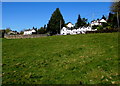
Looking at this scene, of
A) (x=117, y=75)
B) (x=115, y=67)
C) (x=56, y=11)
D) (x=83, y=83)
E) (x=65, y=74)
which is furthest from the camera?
(x=56, y=11)

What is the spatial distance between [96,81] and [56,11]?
98.8m

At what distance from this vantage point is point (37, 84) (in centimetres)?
645

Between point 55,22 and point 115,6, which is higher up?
point 115,6

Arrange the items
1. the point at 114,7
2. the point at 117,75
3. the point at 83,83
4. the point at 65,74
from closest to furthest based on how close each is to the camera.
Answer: the point at 83,83, the point at 117,75, the point at 65,74, the point at 114,7

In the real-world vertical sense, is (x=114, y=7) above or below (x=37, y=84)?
above

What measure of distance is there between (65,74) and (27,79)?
6.33ft

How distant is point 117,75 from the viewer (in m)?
6.96

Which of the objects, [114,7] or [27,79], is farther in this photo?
[114,7]

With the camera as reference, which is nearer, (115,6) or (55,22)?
(115,6)

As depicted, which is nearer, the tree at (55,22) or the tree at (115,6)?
the tree at (115,6)

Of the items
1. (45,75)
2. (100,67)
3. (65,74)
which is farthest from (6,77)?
(100,67)

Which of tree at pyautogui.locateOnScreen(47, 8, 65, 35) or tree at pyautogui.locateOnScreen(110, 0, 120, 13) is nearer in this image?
tree at pyautogui.locateOnScreen(110, 0, 120, 13)

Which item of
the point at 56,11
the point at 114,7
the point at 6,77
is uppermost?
the point at 56,11

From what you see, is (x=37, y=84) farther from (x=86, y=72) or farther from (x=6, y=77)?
(x=86, y=72)
